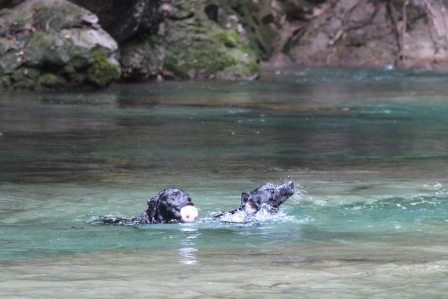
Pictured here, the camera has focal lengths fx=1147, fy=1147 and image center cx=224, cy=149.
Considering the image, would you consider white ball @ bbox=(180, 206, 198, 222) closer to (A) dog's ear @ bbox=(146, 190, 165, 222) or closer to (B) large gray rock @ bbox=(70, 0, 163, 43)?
(A) dog's ear @ bbox=(146, 190, 165, 222)

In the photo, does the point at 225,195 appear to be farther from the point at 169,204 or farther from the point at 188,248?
Answer: the point at 188,248

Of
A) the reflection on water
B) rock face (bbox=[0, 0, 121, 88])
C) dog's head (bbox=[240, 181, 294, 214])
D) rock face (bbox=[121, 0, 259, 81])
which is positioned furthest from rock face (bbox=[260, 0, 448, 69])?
the reflection on water

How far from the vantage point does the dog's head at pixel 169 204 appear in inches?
277

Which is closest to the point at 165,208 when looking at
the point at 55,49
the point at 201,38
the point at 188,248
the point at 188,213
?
the point at 188,213

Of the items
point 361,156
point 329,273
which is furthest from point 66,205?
point 361,156

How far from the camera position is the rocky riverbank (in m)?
20.7

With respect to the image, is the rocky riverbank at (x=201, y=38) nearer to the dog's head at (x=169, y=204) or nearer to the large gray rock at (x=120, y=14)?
the large gray rock at (x=120, y=14)

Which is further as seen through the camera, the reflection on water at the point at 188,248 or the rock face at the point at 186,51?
the rock face at the point at 186,51

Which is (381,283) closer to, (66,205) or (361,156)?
(66,205)

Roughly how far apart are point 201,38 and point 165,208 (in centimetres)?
1858

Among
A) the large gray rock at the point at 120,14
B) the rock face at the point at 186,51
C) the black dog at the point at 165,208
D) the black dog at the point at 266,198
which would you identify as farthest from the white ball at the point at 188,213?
the rock face at the point at 186,51

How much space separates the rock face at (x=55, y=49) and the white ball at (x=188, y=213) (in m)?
13.8

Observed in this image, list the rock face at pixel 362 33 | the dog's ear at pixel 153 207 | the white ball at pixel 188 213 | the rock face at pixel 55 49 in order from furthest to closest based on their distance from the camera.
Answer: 1. the rock face at pixel 362 33
2. the rock face at pixel 55 49
3. the dog's ear at pixel 153 207
4. the white ball at pixel 188 213

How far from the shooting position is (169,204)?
7.04 m
